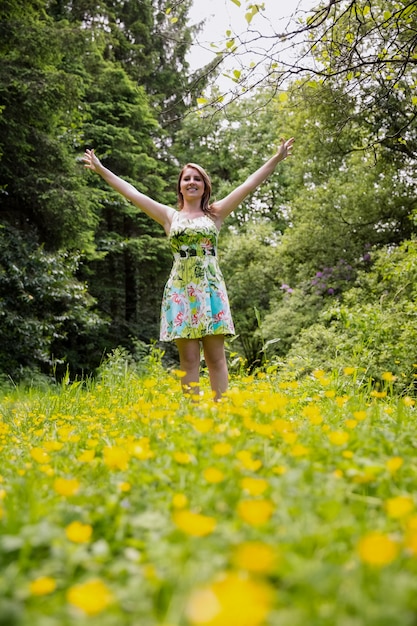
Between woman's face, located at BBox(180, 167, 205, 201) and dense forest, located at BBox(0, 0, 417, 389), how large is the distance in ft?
1.33

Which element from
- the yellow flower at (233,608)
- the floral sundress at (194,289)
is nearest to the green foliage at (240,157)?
the floral sundress at (194,289)

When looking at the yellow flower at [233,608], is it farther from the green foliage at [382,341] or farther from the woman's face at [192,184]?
the green foliage at [382,341]

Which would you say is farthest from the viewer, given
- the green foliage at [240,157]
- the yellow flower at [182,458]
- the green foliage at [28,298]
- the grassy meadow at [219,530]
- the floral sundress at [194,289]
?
the green foliage at [240,157]

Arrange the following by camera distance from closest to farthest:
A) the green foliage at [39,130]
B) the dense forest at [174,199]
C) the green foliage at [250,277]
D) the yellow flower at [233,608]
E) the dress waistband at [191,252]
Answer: the yellow flower at [233,608], the dress waistband at [191,252], the dense forest at [174,199], the green foliage at [39,130], the green foliage at [250,277]

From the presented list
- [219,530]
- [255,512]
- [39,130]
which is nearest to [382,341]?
[219,530]

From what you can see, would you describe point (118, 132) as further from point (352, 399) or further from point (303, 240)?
point (352, 399)

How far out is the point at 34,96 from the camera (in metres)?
7.67

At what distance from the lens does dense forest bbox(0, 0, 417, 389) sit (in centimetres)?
510

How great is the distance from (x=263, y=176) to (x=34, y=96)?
5.62 meters

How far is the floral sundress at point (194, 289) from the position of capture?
10.5ft

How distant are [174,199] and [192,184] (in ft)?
38.0

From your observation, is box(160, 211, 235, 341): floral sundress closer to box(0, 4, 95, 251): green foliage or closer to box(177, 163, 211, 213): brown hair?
box(177, 163, 211, 213): brown hair

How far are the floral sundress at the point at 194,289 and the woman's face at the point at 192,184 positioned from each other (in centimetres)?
19

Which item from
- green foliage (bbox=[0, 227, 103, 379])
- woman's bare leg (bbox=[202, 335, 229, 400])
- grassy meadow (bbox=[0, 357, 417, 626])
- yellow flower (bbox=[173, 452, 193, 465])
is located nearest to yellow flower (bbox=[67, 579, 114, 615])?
grassy meadow (bbox=[0, 357, 417, 626])
